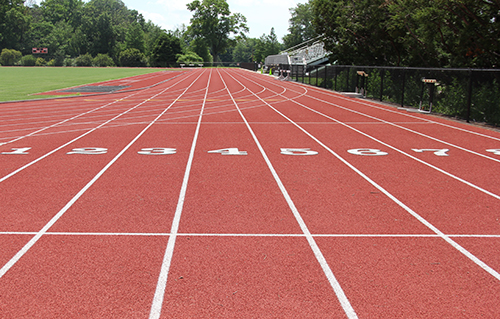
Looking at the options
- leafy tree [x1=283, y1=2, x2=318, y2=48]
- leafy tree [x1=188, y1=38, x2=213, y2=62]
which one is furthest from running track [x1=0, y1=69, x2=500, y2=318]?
leafy tree [x1=188, y1=38, x2=213, y2=62]

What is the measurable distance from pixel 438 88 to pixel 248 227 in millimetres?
14418

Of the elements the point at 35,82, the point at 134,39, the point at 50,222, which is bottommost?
the point at 50,222

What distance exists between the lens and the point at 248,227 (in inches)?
222

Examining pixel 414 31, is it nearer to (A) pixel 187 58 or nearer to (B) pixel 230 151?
(B) pixel 230 151

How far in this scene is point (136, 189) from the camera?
726 cm

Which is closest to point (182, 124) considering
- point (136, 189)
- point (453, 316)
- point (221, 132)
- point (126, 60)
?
point (221, 132)

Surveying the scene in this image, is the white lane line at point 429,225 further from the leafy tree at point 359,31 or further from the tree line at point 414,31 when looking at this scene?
the leafy tree at point 359,31

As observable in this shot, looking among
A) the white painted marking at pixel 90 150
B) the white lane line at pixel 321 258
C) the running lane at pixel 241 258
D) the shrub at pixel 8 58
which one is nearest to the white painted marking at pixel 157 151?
the white painted marking at pixel 90 150

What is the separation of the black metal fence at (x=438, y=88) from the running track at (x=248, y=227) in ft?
9.33

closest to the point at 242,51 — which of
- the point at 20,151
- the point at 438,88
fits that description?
the point at 438,88

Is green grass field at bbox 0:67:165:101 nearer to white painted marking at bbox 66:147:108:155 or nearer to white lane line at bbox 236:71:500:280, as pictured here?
white painted marking at bbox 66:147:108:155

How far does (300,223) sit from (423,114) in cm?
1363

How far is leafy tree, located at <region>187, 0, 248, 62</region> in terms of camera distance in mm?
125250

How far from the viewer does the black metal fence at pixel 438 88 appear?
14.2 m
